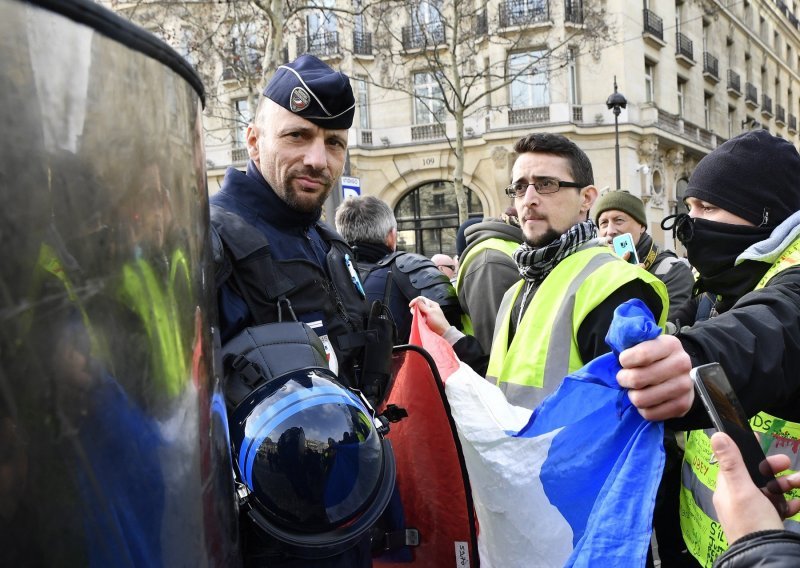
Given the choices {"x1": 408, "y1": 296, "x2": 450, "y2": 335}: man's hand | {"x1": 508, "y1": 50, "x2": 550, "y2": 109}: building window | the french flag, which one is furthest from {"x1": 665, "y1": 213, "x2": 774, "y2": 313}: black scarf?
{"x1": 508, "y1": 50, "x2": 550, "y2": 109}: building window

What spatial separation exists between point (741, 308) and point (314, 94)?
117 centimetres

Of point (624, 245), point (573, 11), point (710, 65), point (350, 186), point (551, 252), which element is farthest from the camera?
point (710, 65)

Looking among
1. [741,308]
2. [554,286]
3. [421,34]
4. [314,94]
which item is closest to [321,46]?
[421,34]

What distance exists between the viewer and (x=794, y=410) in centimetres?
169

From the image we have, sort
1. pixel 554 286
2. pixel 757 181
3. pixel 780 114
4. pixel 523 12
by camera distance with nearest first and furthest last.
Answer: pixel 757 181
pixel 554 286
pixel 523 12
pixel 780 114

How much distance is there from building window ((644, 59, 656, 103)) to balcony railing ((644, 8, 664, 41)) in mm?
993

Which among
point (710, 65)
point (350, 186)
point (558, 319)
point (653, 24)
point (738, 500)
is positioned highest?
point (653, 24)

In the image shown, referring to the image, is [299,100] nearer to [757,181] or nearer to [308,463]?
[308,463]

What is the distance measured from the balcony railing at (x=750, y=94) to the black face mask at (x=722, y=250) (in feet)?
117

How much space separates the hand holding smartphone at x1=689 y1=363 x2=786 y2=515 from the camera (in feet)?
3.79

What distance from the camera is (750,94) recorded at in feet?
110

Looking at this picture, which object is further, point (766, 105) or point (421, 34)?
point (766, 105)

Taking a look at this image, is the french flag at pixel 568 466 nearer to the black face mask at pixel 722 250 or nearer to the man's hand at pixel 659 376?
the man's hand at pixel 659 376

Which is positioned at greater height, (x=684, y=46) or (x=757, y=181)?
(x=684, y=46)
